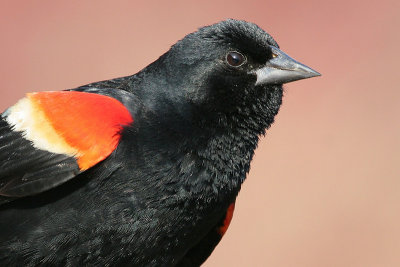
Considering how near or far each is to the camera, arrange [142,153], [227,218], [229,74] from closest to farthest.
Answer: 1. [142,153]
2. [229,74]
3. [227,218]

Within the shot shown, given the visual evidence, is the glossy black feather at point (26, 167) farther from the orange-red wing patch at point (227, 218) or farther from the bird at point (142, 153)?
the orange-red wing patch at point (227, 218)

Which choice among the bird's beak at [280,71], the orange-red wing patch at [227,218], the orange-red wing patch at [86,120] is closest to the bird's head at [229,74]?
the bird's beak at [280,71]

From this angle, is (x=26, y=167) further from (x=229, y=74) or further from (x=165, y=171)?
(x=229, y=74)

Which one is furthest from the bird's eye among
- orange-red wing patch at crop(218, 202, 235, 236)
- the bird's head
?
orange-red wing patch at crop(218, 202, 235, 236)

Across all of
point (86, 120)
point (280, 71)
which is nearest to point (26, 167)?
point (86, 120)

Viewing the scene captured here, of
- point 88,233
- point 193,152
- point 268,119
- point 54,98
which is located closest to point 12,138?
point 54,98

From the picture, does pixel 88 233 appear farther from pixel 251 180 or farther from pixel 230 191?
pixel 251 180

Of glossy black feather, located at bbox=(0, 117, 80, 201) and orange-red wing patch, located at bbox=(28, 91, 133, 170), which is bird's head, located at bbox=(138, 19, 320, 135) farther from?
glossy black feather, located at bbox=(0, 117, 80, 201)
